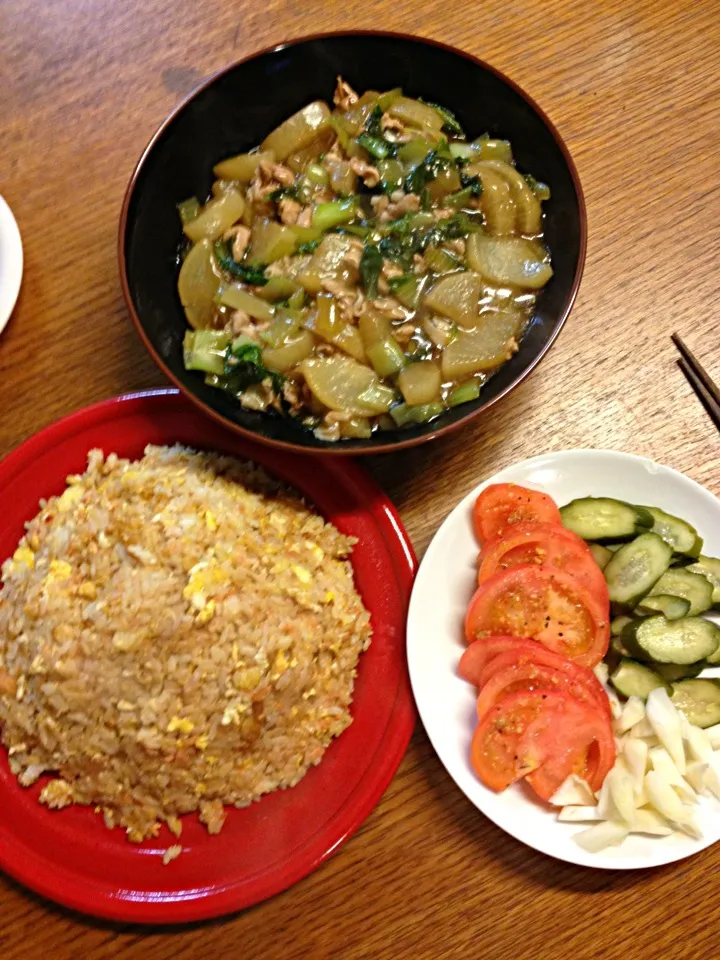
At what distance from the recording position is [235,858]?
2.04 metres

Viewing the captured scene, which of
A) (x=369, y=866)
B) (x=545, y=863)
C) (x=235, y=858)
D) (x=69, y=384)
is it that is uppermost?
(x=69, y=384)

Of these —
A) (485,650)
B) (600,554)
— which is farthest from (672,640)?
(485,650)

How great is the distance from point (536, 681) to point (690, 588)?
21.2 inches

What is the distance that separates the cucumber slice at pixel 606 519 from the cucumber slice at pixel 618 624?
0.23 m

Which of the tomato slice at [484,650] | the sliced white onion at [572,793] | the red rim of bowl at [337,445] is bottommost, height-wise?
the sliced white onion at [572,793]

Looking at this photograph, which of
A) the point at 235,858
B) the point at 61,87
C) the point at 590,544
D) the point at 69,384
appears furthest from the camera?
the point at 61,87

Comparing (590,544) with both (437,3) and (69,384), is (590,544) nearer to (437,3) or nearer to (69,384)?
(69,384)

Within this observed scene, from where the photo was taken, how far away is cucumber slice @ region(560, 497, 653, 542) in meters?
2.14

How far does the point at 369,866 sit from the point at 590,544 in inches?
44.6

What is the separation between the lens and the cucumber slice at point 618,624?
212cm

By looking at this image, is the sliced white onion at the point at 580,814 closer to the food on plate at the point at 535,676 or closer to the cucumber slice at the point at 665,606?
the food on plate at the point at 535,676

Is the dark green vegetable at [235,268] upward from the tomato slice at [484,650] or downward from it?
upward

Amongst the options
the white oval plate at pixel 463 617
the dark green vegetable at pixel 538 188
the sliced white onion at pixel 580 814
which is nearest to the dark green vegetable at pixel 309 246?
the dark green vegetable at pixel 538 188

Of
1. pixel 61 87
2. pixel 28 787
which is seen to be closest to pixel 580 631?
pixel 28 787
